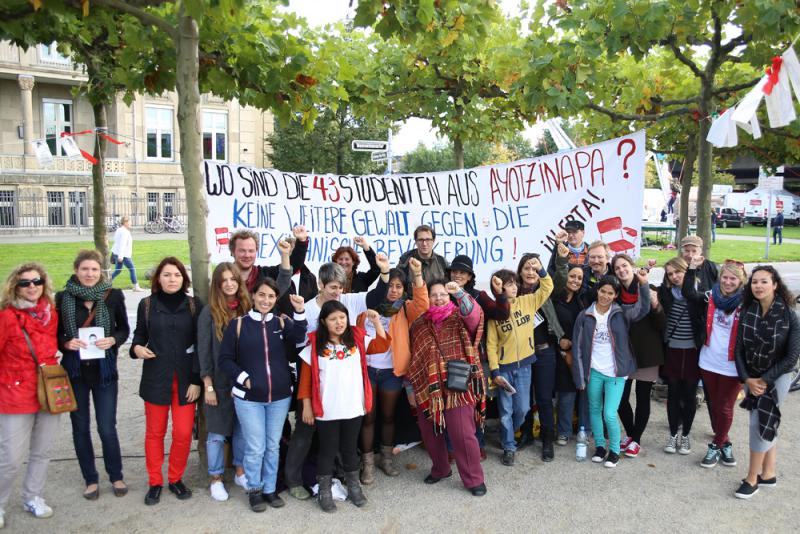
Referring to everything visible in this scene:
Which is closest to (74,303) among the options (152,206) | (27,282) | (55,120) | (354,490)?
(27,282)

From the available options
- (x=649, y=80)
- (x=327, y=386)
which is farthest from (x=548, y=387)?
(x=649, y=80)

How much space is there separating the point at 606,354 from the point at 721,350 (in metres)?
0.87

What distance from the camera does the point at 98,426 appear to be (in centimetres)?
443

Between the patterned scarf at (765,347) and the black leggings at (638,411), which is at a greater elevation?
the patterned scarf at (765,347)

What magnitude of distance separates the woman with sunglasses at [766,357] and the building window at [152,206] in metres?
32.6

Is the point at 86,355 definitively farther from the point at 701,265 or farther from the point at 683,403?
the point at 701,265

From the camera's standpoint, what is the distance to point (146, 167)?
3406cm

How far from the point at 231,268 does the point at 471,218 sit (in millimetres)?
2917

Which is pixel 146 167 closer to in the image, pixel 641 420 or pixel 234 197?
pixel 234 197

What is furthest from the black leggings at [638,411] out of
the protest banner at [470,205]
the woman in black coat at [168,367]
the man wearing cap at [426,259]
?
the woman in black coat at [168,367]

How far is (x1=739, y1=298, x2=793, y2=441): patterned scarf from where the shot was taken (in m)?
4.49

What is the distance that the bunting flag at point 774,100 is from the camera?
5754 mm

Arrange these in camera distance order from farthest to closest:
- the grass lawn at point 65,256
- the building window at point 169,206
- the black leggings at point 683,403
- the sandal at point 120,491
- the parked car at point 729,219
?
1. the parked car at point 729,219
2. the building window at point 169,206
3. the grass lawn at point 65,256
4. the black leggings at point 683,403
5. the sandal at point 120,491

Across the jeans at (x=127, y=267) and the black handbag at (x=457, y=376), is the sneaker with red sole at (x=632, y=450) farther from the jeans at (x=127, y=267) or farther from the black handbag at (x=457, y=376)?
the jeans at (x=127, y=267)
